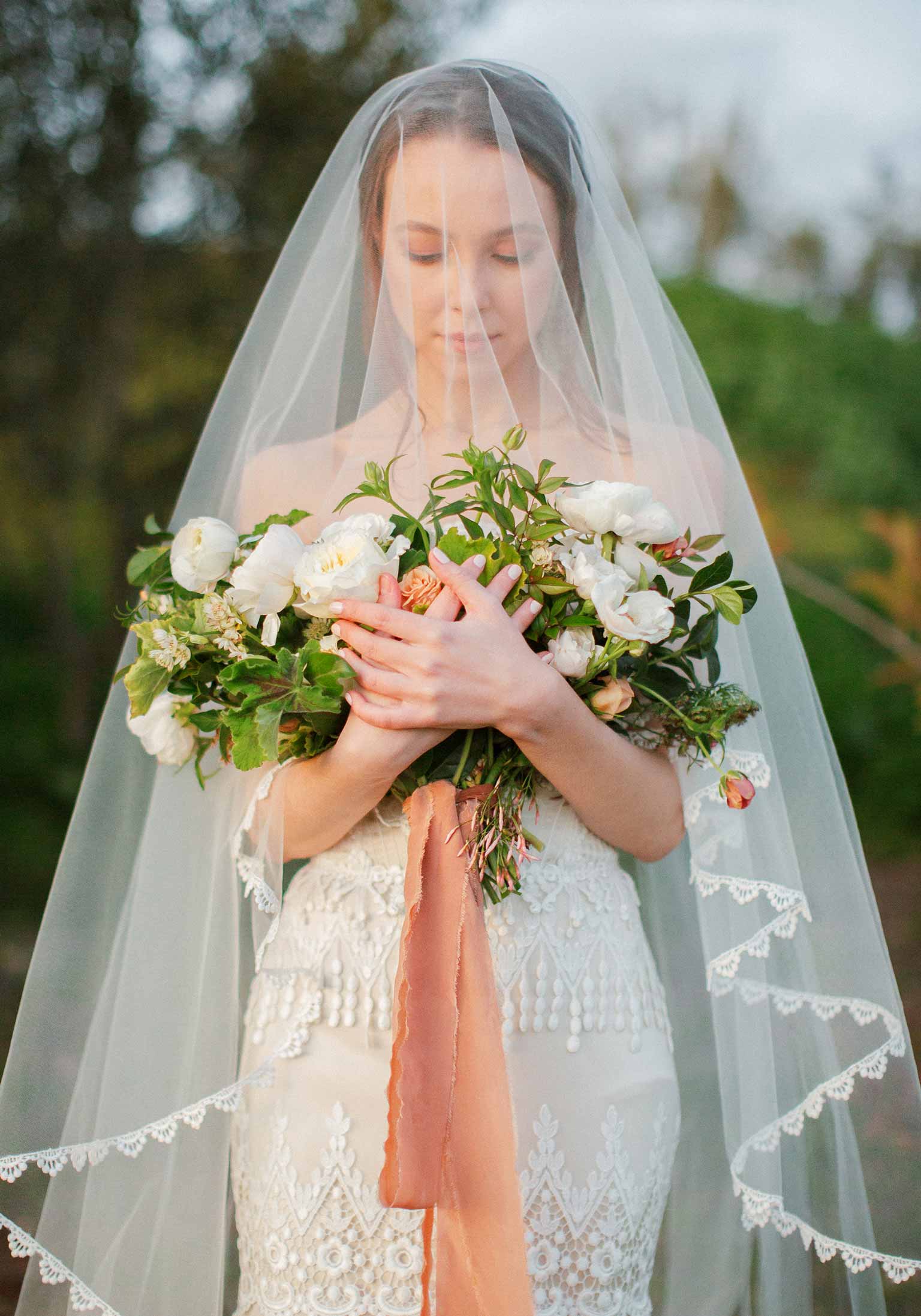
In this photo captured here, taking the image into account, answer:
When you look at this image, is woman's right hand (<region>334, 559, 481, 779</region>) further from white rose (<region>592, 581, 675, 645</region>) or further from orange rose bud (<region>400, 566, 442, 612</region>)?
white rose (<region>592, 581, 675, 645</region>)

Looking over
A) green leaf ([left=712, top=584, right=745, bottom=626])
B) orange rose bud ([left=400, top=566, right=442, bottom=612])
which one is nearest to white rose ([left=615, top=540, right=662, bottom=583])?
green leaf ([left=712, top=584, right=745, bottom=626])

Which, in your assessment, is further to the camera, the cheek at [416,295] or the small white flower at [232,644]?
the cheek at [416,295]

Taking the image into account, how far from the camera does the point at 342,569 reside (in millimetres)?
1549

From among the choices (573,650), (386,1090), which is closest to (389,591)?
(573,650)

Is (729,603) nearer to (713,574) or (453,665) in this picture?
(713,574)

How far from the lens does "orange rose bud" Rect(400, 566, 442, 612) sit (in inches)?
64.4

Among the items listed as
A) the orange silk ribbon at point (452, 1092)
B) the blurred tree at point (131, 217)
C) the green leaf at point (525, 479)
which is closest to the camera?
the orange silk ribbon at point (452, 1092)

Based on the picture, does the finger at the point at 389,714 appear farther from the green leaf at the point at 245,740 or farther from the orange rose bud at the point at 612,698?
the orange rose bud at the point at 612,698

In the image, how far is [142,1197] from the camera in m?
1.84

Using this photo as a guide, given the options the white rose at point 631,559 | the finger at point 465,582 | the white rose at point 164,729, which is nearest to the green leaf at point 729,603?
the white rose at point 631,559

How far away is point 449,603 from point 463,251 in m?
0.58

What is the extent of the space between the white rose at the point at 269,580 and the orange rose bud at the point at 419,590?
0.52ft

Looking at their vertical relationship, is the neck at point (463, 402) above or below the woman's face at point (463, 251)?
below

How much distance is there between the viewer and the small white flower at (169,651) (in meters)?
1.67
